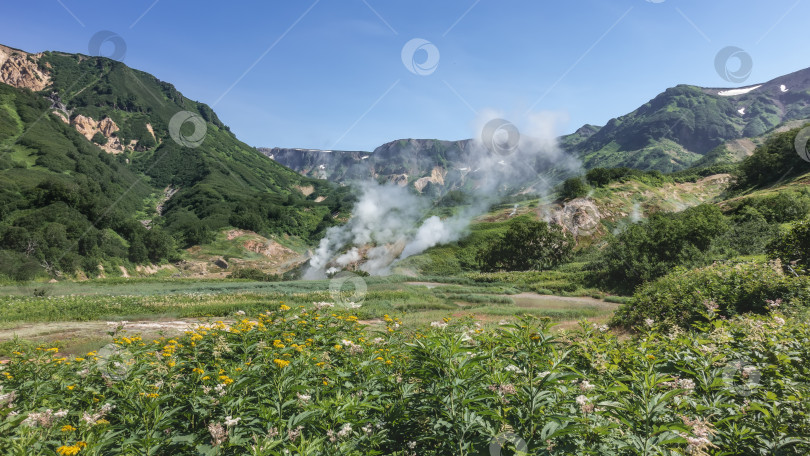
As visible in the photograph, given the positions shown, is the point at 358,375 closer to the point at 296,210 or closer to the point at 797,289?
the point at 797,289

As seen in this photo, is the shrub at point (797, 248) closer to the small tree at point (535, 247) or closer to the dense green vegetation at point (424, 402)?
the dense green vegetation at point (424, 402)

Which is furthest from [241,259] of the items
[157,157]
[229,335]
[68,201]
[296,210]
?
[157,157]

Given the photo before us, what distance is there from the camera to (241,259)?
77812 millimetres
